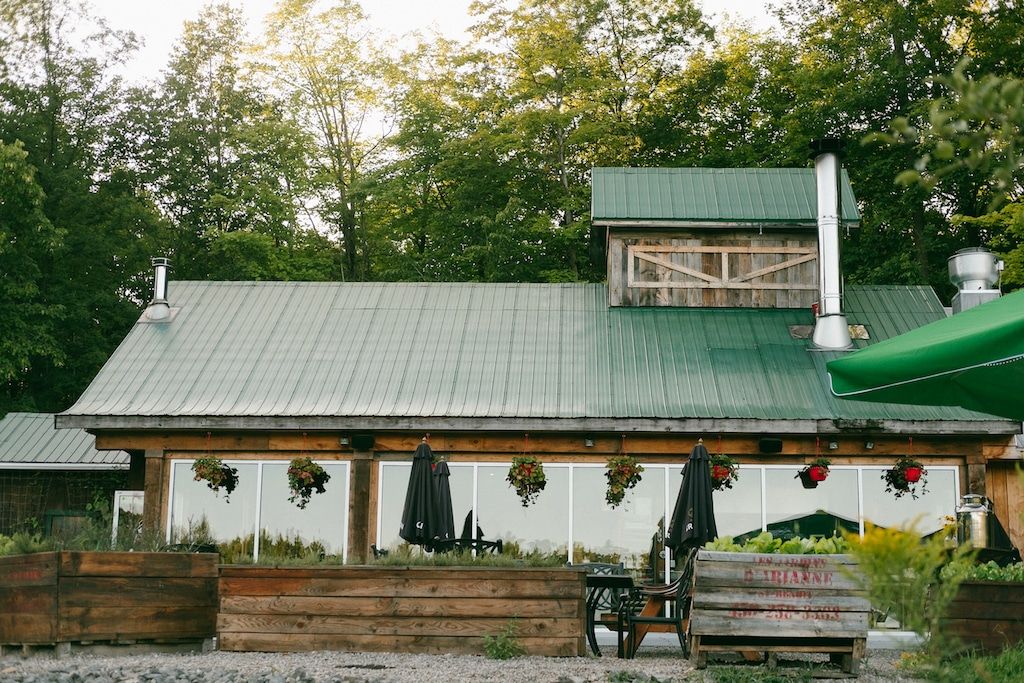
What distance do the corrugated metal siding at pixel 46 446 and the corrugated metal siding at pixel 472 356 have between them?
123 inches

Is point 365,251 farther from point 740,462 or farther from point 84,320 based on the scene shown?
point 740,462

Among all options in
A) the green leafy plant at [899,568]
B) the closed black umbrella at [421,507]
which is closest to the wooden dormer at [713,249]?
the closed black umbrella at [421,507]

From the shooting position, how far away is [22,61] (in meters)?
24.4

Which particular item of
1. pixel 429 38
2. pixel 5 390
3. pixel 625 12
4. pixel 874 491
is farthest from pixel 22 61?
pixel 874 491

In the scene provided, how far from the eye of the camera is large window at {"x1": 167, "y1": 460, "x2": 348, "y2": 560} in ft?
38.1

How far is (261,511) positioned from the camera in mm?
11688

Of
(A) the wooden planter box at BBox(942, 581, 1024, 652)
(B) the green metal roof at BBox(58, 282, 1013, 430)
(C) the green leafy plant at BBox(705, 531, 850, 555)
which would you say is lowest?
(A) the wooden planter box at BBox(942, 581, 1024, 652)

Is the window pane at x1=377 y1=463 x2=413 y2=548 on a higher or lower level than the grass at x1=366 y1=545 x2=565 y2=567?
higher

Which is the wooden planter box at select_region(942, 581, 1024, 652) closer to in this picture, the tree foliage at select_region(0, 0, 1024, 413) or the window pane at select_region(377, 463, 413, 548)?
the window pane at select_region(377, 463, 413, 548)

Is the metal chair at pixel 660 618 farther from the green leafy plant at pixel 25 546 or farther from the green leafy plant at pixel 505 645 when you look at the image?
the green leafy plant at pixel 25 546

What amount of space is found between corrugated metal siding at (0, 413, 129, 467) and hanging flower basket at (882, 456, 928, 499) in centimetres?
1017

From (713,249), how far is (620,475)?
416 cm

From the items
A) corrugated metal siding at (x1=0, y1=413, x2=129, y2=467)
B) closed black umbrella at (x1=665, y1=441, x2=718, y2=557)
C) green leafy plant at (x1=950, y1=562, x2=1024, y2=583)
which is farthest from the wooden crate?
corrugated metal siding at (x1=0, y1=413, x2=129, y2=467)

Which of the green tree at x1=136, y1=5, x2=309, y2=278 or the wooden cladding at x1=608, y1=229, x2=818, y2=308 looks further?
the green tree at x1=136, y1=5, x2=309, y2=278
